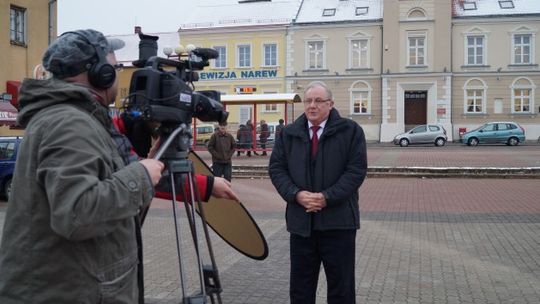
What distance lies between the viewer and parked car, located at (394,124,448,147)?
116ft

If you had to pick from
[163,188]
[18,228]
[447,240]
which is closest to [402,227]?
[447,240]

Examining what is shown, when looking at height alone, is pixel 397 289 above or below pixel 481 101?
below

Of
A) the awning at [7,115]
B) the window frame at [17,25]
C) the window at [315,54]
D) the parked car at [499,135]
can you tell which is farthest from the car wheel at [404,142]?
the awning at [7,115]

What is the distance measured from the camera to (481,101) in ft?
137

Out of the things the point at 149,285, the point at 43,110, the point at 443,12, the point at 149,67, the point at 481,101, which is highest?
the point at 443,12

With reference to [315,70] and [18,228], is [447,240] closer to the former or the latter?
[18,228]

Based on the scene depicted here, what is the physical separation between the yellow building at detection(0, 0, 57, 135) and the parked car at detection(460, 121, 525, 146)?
24688mm

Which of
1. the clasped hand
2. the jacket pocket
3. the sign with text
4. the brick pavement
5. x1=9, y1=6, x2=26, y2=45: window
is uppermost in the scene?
the sign with text

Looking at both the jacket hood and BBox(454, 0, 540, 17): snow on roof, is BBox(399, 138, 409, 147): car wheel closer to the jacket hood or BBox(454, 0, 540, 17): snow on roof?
BBox(454, 0, 540, 17): snow on roof

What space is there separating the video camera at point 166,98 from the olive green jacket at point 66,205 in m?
0.39

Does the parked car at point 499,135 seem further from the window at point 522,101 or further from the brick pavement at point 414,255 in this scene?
the brick pavement at point 414,255

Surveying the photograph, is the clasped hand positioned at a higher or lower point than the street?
higher

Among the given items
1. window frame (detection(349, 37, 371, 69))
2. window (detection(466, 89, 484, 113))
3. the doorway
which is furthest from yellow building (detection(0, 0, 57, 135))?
window (detection(466, 89, 484, 113))

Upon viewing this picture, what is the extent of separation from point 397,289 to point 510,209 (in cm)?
657
